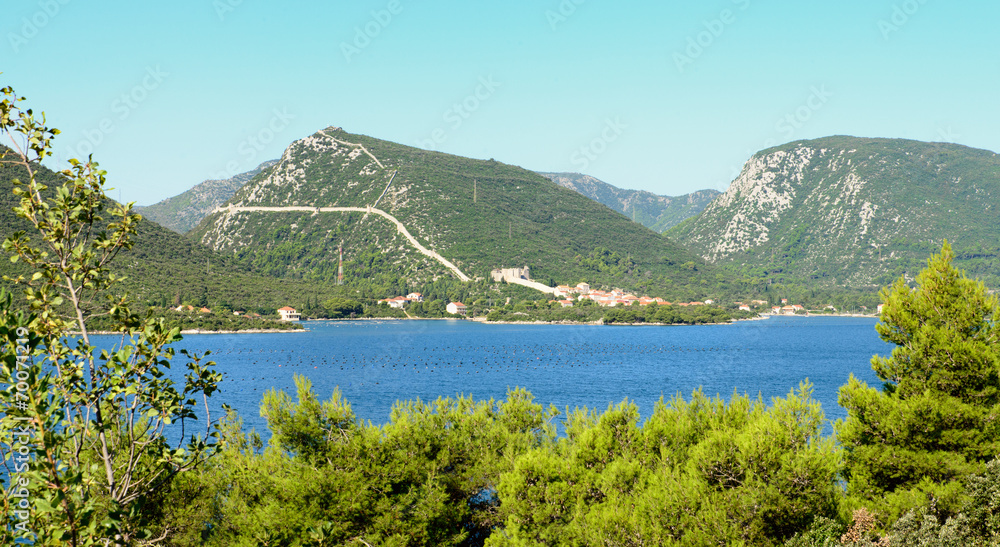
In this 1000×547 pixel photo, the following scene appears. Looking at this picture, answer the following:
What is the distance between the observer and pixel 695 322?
128375 millimetres

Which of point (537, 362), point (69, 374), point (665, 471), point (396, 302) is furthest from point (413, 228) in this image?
point (69, 374)

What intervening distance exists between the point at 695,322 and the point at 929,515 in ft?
395

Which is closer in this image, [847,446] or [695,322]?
[847,446]

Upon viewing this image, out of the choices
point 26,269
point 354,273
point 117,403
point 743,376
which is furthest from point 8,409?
point 354,273

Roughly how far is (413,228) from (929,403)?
478ft

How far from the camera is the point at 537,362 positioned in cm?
7212

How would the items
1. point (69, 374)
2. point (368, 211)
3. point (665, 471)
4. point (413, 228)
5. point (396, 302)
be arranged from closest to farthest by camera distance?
point (69, 374) → point (665, 471) → point (396, 302) → point (413, 228) → point (368, 211)

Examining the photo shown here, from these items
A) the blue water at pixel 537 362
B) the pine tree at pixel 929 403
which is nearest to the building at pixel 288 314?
the blue water at pixel 537 362

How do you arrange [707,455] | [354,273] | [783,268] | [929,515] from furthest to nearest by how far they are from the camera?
[783,268]
[354,273]
[707,455]
[929,515]

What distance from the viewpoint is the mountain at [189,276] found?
91.4 meters

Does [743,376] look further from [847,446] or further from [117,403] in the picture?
[117,403]

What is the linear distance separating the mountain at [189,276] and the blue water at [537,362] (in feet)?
30.9

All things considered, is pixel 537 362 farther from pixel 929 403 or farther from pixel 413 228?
pixel 413 228

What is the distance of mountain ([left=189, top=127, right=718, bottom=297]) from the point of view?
15212 cm
